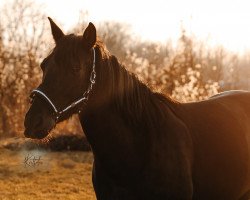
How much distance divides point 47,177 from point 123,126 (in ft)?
24.8

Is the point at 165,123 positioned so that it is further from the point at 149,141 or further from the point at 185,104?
the point at 185,104

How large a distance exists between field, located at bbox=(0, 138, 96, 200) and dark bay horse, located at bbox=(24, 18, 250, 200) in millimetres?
4292

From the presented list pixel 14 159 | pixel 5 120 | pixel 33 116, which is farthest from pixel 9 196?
pixel 5 120

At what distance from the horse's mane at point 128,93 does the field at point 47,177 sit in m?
4.37

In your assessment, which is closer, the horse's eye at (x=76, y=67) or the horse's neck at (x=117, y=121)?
the horse's eye at (x=76, y=67)

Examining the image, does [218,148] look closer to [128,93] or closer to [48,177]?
[128,93]

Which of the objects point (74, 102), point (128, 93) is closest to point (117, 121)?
Result: point (128, 93)

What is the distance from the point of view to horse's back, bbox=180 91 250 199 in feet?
14.2

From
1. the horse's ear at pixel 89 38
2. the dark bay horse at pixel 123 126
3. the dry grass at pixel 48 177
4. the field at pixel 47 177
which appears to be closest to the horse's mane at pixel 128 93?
the dark bay horse at pixel 123 126

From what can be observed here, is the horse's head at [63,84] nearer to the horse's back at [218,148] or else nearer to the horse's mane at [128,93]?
the horse's mane at [128,93]

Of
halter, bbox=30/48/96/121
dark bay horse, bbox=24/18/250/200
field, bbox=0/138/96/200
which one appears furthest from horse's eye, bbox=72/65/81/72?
field, bbox=0/138/96/200

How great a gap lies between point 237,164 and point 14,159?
9.45 metres

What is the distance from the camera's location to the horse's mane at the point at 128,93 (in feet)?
12.7

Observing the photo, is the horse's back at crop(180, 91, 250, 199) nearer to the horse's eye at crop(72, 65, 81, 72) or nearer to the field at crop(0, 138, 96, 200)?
the horse's eye at crop(72, 65, 81, 72)
